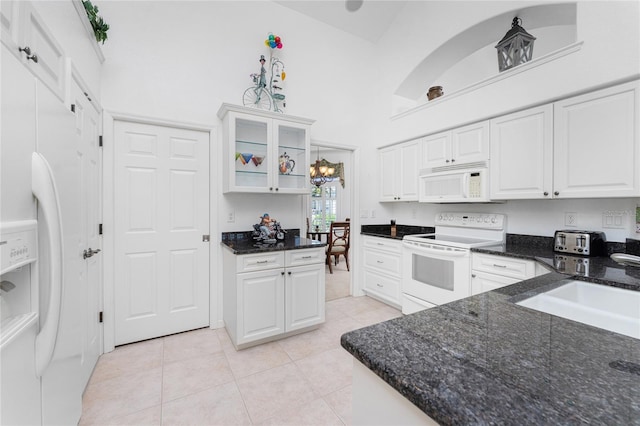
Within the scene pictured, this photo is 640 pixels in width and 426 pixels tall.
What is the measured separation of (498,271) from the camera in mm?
2254

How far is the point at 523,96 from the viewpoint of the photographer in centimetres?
236

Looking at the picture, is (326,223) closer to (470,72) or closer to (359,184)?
(359,184)

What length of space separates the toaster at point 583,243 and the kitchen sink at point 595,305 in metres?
0.93

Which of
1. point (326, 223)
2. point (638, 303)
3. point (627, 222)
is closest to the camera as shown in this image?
point (638, 303)

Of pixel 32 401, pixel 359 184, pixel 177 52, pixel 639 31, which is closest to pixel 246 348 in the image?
pixel 32 401

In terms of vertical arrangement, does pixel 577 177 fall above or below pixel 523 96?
below

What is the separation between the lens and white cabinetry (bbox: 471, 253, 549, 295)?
81.0 inches

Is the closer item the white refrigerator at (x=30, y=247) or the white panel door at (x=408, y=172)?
the white refrigerator at (x=30, y=247)

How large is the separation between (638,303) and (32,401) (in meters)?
2.39

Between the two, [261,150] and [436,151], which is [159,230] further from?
[436,151]

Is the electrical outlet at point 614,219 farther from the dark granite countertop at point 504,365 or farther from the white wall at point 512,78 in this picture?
the dark granite countertop at point 504,365

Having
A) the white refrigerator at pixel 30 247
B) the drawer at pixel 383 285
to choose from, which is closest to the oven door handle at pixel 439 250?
the drawer at pixel 383 285

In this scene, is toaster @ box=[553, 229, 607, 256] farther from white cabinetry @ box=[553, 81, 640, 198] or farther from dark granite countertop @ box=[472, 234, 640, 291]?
white cabinetry @ box=[553, 81, 640, 198]

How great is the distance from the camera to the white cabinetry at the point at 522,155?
2221 millimetres
